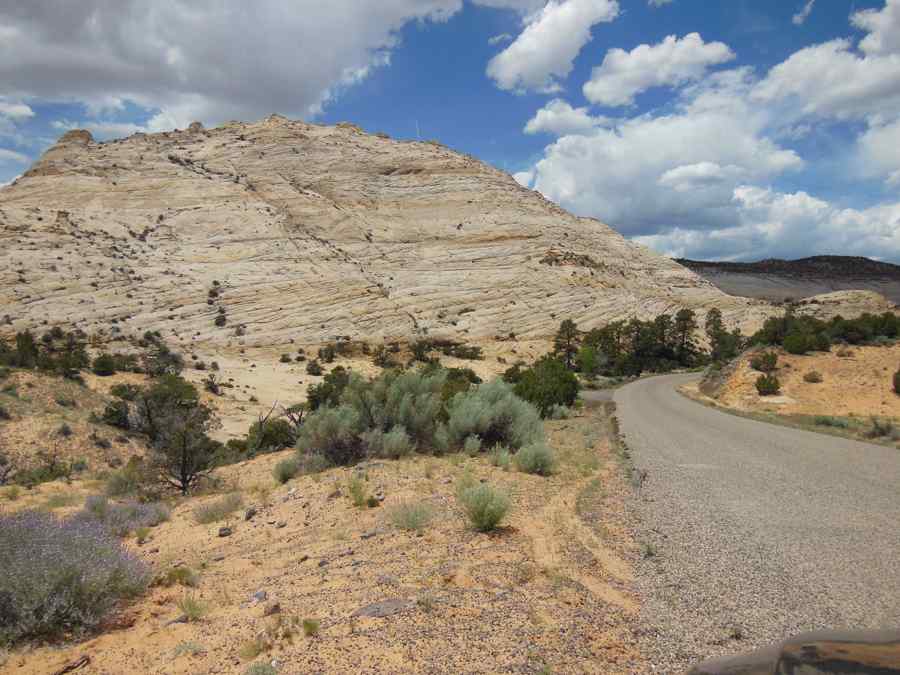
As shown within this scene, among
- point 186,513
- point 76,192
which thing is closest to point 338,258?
point 76,192

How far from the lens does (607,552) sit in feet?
18.7

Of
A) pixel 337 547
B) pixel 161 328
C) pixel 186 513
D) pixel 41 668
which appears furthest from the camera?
pixel 161 328

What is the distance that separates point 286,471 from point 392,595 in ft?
22.1

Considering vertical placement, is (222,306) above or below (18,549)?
above

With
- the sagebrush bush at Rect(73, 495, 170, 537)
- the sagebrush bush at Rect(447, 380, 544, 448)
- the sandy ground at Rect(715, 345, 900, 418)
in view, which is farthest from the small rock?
the sandy ground at Rect(715, 345, 900, 418)

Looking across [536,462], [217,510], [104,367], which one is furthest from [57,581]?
[104,367]

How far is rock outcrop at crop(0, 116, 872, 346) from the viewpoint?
155 ft

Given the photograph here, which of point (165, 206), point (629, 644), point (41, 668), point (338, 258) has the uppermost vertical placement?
point (165, 206)

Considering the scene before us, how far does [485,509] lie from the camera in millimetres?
6379

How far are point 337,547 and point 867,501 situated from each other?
23.6ft

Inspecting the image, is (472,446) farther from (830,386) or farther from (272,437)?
(830,386)

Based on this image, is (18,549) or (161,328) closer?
(18,549)

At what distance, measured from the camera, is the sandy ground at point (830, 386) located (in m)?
19.5

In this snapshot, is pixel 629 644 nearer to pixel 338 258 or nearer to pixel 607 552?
pixel 607 552
